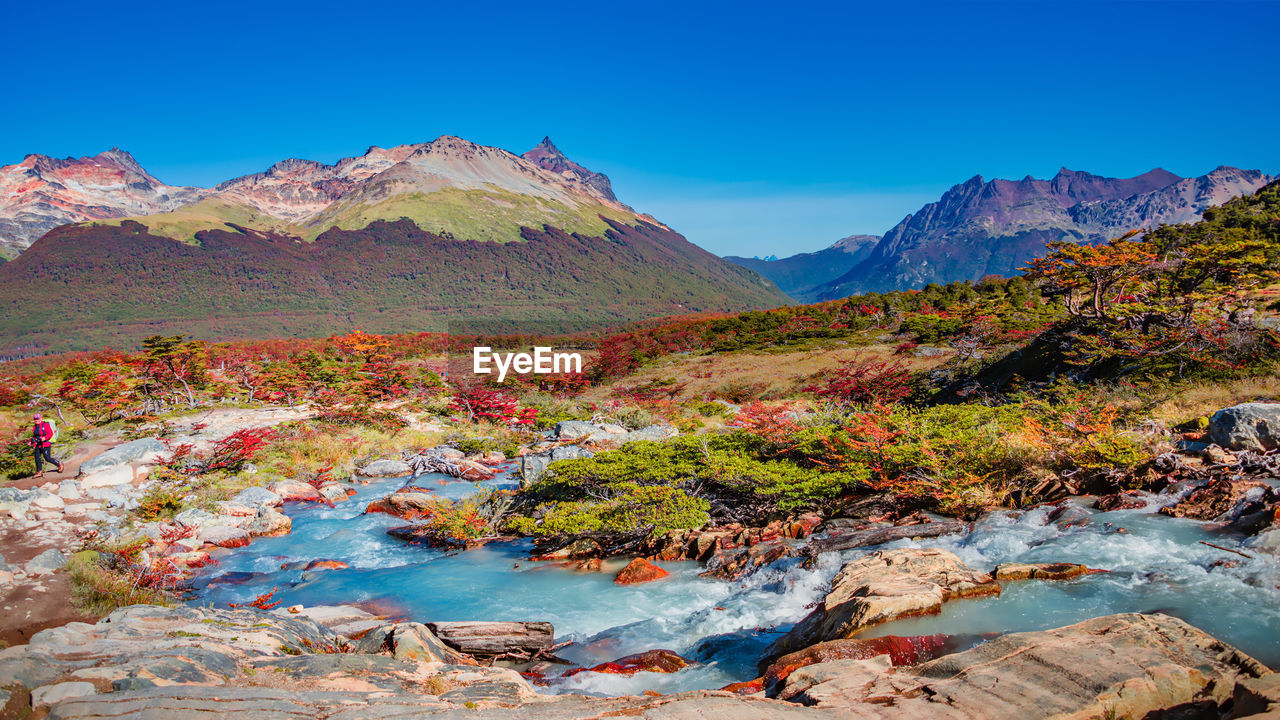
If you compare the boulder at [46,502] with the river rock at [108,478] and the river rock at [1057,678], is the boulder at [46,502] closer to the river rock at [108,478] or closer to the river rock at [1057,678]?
the river rock at [108,478]

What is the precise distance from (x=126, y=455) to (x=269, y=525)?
551 centimetres

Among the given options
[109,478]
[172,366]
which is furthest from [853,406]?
[172,366]

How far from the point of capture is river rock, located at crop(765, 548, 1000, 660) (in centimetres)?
552

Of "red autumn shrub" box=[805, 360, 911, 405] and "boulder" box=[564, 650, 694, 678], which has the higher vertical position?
"red autumn shrub" box=[805, 360, 911, 405]

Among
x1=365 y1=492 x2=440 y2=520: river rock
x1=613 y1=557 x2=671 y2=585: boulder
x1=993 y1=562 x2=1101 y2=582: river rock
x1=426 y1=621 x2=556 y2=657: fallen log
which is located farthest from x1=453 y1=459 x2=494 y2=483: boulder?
x1=993 y1=562 x2=1101 y2=582: river rock

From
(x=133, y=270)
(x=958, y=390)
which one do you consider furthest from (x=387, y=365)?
(x=133, y=270)

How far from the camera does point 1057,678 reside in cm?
395

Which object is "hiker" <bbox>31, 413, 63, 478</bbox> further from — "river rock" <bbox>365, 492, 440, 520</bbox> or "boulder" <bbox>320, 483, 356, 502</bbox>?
"river rock" <bbox>365, 492, 440, 520</bbox>

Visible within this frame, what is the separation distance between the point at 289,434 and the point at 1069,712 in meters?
19.9

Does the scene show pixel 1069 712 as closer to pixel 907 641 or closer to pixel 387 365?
pixel 907 641

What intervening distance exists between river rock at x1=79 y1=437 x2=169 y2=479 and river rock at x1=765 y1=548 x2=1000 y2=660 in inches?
616

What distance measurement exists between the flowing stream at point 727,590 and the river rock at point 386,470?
15.8ft

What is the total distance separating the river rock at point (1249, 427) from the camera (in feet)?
27.5

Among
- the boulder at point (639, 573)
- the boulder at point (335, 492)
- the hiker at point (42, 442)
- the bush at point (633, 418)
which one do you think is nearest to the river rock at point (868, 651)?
the boulder at point (639, 573)
